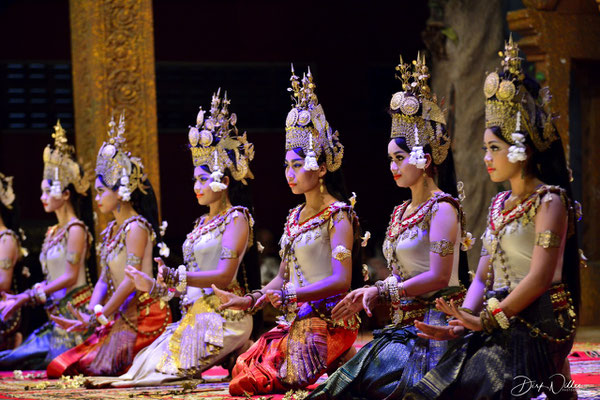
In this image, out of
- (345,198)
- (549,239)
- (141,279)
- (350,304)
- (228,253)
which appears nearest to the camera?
(549,239)

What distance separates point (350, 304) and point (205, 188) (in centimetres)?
163

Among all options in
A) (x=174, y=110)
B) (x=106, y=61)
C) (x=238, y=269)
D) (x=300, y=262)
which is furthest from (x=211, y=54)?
(x=300, y=262)

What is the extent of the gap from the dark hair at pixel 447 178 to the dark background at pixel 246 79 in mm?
5108

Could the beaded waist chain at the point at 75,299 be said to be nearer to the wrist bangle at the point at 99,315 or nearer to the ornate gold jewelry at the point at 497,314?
the wrist bangle at the point at 99,315

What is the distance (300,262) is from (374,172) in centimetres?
527

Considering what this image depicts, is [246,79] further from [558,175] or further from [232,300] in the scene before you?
[558,175]

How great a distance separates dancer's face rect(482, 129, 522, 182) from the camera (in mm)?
4148

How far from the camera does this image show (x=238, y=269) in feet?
18.9

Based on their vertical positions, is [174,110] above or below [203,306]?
above

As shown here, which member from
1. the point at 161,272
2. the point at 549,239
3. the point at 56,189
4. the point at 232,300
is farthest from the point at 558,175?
the point at 56,189

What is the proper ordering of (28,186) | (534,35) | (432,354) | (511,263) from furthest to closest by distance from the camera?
(28,186) → (534,35) → (432,354) → (511,263)

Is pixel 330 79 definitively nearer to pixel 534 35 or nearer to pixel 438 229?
pixel 534 35

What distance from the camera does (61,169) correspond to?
287 inches

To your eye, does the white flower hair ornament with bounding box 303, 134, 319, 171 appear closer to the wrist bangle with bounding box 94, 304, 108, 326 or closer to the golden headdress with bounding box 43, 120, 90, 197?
the wrist bangle with bounding box 94, 304, 108, 326
